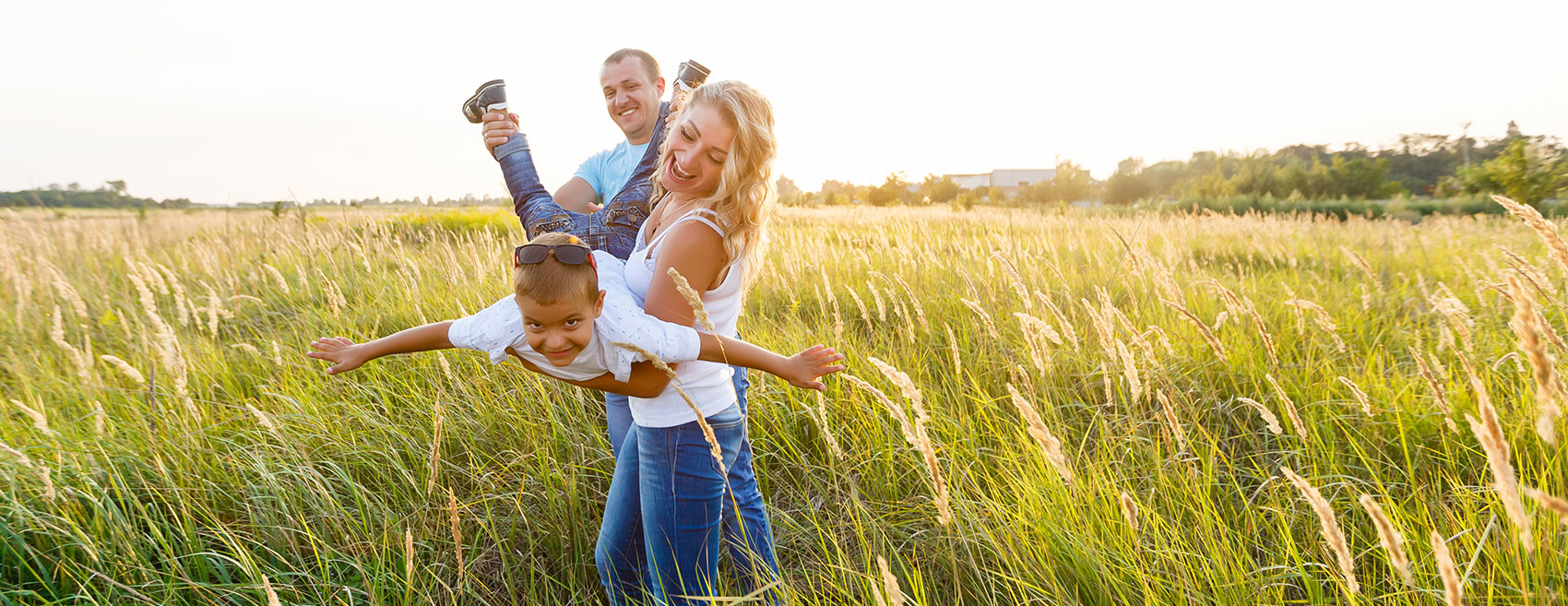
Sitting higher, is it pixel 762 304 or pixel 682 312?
pixel 682 312

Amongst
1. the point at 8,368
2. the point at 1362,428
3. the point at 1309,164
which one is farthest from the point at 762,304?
the point at 1309,164

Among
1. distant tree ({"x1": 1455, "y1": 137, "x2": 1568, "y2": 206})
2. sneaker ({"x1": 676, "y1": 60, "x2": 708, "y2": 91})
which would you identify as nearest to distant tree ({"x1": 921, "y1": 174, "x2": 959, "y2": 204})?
distant tree ({"x1": 1455, "y1": 137, "x2": 1568, "y2": 206})

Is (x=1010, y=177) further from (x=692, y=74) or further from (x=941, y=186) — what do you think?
(x=692, y=74)

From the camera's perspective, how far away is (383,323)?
3859 mm

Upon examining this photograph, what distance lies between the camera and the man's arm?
2750mm

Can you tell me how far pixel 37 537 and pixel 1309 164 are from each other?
59.5 metres

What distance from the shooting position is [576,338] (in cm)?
157

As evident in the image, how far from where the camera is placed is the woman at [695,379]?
1.72 meters

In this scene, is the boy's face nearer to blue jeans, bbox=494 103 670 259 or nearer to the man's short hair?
blue jeans, bbox=494 103 670 259

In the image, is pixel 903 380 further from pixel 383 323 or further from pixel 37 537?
pixel 383 323

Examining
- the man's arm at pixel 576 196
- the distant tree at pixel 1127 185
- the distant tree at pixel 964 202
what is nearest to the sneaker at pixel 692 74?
the man's arm at pixel 576 196

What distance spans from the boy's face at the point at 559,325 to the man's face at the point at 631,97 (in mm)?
1208

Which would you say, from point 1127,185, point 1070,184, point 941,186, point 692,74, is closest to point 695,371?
point 692,74

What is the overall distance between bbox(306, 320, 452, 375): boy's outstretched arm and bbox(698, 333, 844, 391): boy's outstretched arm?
65 centimetres
